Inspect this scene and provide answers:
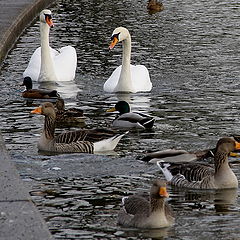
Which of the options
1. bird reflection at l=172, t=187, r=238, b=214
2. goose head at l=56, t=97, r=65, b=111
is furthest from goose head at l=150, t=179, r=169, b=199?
goose head at l=56, t=97, r=65, b=111

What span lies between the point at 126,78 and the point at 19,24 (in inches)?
224

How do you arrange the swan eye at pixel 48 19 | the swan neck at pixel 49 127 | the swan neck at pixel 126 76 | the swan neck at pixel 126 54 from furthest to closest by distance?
the swan eye at pixel 48 19 → the swan neck at pixel 126 54 → the swan neck at pixel 126 76 → the swan neck at pixel 49 127

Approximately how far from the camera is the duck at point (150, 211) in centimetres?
860

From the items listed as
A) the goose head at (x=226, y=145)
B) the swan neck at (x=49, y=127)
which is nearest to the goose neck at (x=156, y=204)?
the goose head at (x=226, y=145)

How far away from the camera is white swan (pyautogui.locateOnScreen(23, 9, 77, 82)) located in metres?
17.4

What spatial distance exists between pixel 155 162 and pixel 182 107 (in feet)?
12.0

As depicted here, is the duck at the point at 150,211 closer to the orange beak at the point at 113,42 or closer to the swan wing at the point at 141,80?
the swan wing at the point at 141,80

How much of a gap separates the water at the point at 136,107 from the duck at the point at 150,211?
0.27ft

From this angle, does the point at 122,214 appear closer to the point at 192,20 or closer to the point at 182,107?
the point at 182,107

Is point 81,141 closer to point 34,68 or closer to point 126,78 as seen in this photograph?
point 126,78

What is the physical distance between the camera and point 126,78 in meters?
16.3

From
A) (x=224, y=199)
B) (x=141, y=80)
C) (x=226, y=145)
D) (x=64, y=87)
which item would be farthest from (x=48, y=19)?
(x=224, y=199)

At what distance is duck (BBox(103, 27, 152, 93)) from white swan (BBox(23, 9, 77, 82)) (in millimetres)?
1010

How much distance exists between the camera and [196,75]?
55.6ft
